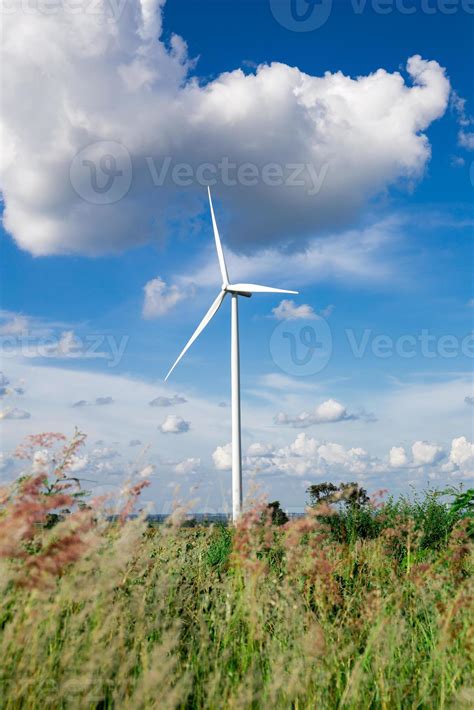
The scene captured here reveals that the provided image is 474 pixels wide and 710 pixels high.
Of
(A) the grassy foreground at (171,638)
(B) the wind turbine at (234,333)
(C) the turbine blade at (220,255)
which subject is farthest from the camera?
(C) the turbine blade at (220,255)

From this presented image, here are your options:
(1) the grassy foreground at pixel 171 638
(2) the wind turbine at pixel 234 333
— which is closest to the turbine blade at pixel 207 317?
(2) the wind turbine at pixel 234 333

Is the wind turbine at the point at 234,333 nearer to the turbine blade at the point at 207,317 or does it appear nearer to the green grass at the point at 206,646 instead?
the turbine blade at the point at 207,317

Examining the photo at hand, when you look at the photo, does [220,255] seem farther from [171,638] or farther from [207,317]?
[171,638]

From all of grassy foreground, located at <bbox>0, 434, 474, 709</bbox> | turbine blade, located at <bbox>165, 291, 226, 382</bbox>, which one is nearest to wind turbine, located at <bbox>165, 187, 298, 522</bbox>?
turbine blade, located at <bbox>165, 291, 226, 382</bbox>

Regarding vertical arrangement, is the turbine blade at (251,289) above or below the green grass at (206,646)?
above

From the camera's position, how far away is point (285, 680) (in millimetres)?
Result: 5238

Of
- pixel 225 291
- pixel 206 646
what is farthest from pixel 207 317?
pixel 206 646

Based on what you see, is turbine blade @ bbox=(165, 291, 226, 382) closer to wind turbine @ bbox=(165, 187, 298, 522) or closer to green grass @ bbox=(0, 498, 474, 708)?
wind turbine @ bbox=(165, 187, 298, 522)

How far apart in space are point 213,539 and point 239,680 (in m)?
8.52

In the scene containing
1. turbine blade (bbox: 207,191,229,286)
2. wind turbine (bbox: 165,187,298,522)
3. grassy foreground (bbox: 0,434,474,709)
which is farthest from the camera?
turbine blade (bbox: 207,191,229,286)

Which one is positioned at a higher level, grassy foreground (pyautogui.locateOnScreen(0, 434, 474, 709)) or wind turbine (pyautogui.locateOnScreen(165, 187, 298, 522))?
wind turbine (pyautogui.locateOnScreen(165, 187, 298, 522))

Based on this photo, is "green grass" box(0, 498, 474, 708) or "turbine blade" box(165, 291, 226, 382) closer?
"green grass" box(0, 498, 474, 708)

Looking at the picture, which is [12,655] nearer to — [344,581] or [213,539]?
[344,581]

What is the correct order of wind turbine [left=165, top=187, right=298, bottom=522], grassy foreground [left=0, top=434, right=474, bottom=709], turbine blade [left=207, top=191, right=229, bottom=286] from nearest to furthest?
grassy foreground [left=0, top=434, right=474, bottom=709], wind turbine [left=165, top=187, right=298, bottom=522], turbine blade [left=207, top=191, right=229, bottom=286]
